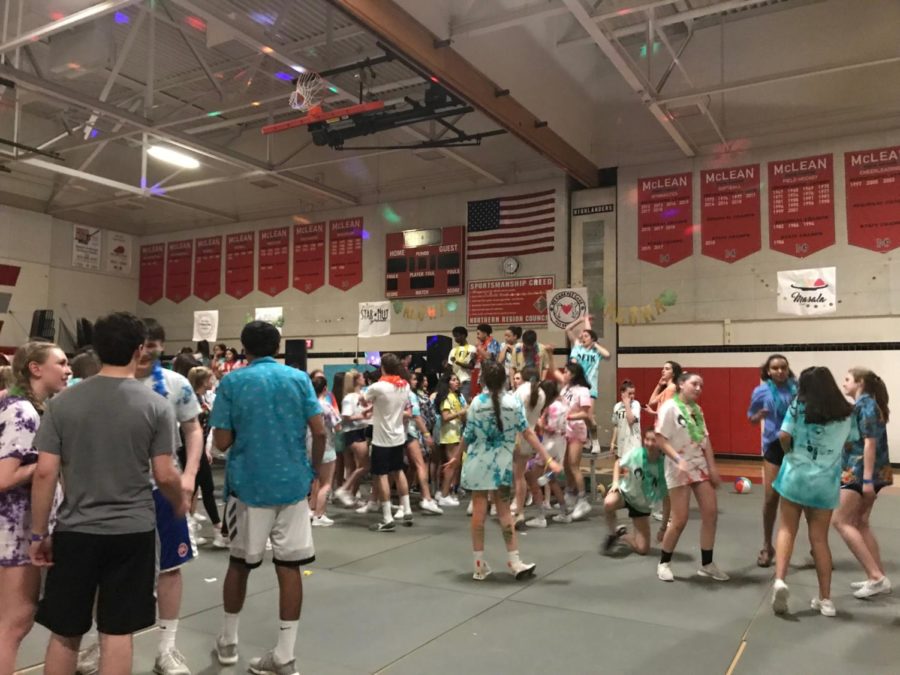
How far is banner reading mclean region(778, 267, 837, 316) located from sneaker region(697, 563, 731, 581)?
302 inches

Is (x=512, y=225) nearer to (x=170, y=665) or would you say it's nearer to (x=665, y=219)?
(x=665, y=219)

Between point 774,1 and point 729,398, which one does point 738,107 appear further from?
point 729,398

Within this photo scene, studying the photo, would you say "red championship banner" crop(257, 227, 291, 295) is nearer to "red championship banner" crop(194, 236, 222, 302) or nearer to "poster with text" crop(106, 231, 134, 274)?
"red championship banner" crop(194, 236, 222, 302)

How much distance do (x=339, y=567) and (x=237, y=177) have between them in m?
10.1

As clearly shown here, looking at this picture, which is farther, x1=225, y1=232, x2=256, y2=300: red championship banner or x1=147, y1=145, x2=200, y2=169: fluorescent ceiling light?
x1=225, y1=232, x2=256, y2=300: red championship banner

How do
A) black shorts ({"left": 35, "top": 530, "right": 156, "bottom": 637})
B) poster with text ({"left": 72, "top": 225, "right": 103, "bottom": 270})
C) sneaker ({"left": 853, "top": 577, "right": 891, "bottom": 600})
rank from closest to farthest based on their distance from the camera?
black shorts ({"left": 35, "top": 530, "right": 156, "bottom": 637})
sneaker ({"left": 853, "top": 577, "right": 891, "bottom": 600})
poster with text ({"left": 72, "top": 225, "right": 103, "bottom": 270})

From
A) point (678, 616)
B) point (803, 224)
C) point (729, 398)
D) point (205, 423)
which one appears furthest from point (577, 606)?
point (803, 224)

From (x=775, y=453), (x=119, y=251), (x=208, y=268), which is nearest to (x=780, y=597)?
(x=775, y=453)

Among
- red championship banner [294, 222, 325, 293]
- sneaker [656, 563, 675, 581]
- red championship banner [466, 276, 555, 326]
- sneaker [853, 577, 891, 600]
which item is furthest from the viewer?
red championship banner [294, 222, 325, 293]

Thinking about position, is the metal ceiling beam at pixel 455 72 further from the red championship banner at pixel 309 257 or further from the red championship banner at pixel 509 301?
the red championship banner at pixel 309 257

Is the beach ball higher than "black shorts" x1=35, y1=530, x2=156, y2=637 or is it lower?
lower

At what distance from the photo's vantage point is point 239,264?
17250mm

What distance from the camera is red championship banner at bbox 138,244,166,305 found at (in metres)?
18.6

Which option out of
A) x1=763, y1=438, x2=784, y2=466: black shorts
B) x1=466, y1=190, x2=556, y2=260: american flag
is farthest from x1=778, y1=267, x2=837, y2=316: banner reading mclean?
x1=763, y1=438, x2=784, y2=466: black shorts
